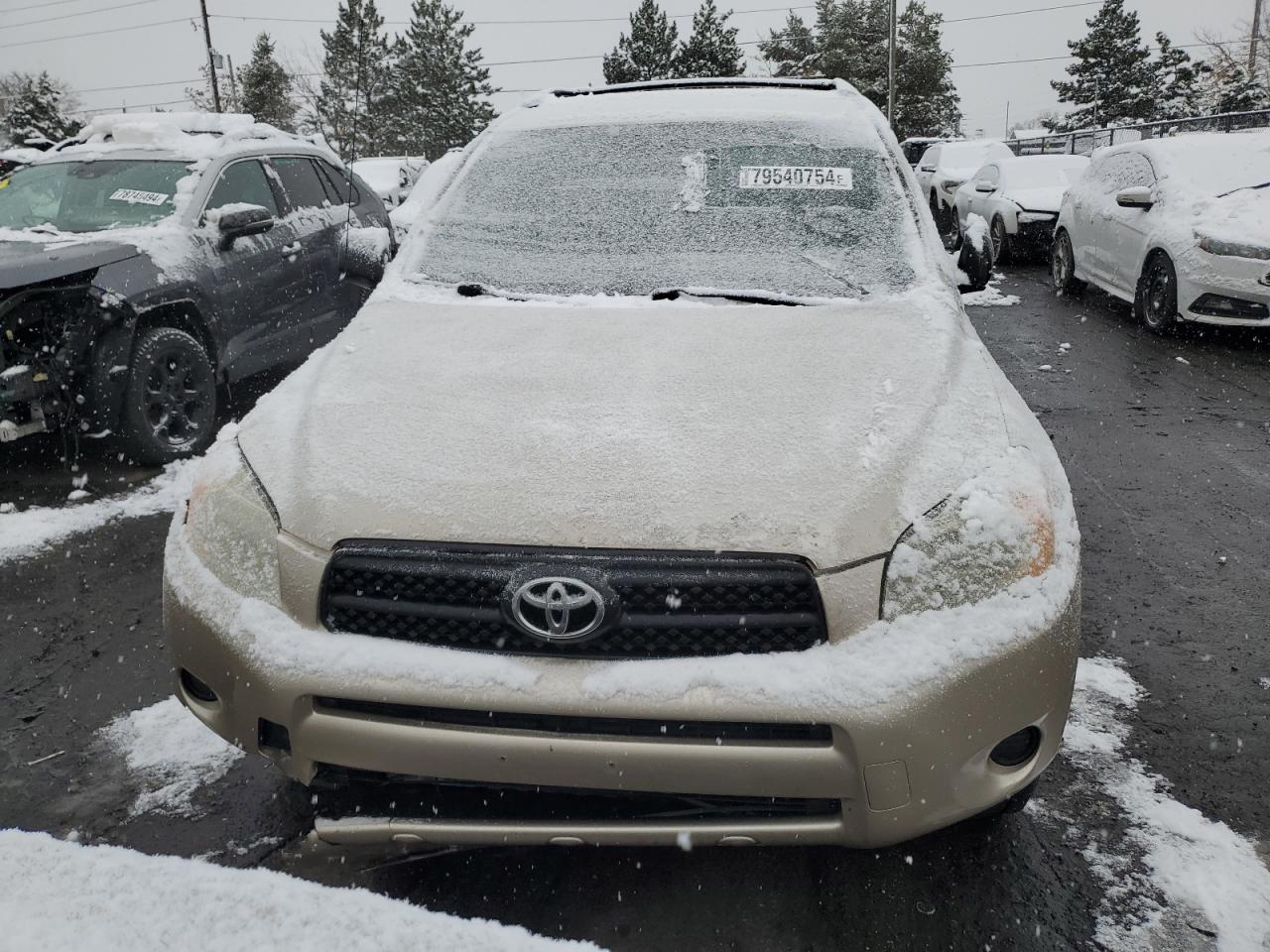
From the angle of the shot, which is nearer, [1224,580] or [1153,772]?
[1153,772]

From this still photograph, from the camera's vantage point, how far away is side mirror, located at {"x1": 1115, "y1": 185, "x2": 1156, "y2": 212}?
28.3 ft

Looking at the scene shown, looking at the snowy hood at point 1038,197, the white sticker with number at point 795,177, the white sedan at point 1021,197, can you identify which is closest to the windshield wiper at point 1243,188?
the white sedan at point 1021,197

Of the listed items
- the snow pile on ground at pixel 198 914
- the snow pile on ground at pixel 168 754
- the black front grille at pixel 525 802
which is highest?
the snow pile on ground at pixel 198 914

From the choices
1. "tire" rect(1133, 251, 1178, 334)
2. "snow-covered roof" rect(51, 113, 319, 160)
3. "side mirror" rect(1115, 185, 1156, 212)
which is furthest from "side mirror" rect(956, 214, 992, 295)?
"side mirror" rect(1115, 185, 1156, 212)

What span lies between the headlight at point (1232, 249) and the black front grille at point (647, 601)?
752cm

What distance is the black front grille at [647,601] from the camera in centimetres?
191

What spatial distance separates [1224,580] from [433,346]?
330 centimetres

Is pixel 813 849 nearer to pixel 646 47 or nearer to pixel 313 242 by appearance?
pixel 313 242

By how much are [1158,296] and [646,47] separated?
46802mm

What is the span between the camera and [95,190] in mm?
6191

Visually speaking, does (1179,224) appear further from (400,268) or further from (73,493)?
(73,493)

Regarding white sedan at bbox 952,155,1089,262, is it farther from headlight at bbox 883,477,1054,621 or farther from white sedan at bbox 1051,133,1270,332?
headlight at bbox 883,477,1054,621

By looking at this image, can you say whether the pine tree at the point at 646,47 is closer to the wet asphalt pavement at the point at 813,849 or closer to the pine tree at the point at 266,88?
the pine tree at the point at 266,88

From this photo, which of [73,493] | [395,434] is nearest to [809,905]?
[395,434]
